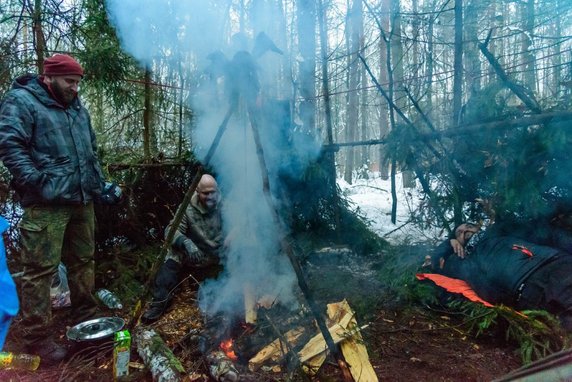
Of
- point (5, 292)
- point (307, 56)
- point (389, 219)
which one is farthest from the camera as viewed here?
point (389, 219)

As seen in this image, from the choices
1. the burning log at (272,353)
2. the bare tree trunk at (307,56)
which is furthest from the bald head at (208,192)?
the bare tree trunk at (307,56)

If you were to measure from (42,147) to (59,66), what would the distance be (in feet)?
2.34

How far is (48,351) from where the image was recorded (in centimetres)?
300

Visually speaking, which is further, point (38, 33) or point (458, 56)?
point (458, 56)

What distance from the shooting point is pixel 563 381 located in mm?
989

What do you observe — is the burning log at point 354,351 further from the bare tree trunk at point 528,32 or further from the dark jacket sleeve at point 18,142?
the bare tree trunk at point 528,32

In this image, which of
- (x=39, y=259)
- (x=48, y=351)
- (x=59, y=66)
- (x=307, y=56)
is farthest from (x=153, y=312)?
(x=307, y=56)

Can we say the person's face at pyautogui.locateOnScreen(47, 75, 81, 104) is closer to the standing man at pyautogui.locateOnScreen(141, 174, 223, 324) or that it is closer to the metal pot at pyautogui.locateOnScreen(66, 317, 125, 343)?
the standing man at pyautogui.locateOnScreen(141, 174, 223, 324)

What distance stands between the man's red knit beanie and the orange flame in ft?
8.86

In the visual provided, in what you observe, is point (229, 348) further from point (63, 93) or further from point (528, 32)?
point (528, 32)

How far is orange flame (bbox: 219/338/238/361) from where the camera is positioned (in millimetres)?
2968

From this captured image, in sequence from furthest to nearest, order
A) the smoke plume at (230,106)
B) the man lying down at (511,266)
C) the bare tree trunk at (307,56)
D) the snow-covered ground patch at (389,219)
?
the bare tree trunk at (307,56) → the snow-covered ground patch at (389,219) → the smoke plume at (230,106) → the man lying down at (511,266)

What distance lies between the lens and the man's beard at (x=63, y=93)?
3242 millimetres

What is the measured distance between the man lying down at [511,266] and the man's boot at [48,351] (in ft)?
12.9
